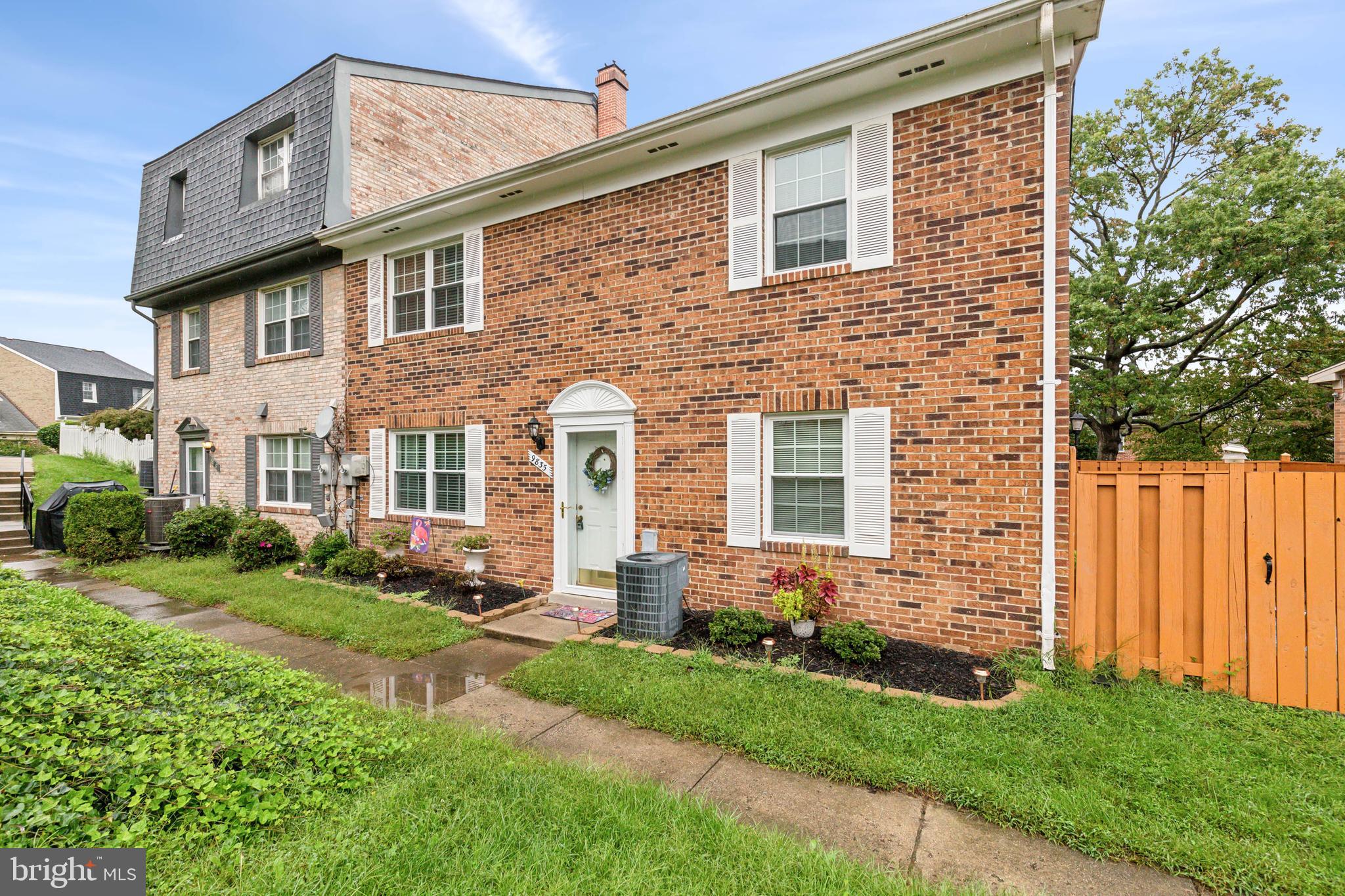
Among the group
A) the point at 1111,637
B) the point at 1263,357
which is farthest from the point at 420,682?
the point at 1263,357

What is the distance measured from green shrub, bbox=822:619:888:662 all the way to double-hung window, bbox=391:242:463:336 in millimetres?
6742

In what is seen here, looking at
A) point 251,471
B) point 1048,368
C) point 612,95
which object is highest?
point 612,95

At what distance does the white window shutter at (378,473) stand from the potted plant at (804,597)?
6.85 m

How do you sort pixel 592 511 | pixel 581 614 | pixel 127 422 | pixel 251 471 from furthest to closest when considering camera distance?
pixel 127 422, pixel 251 471, pixel 592 511, pixel 581 614

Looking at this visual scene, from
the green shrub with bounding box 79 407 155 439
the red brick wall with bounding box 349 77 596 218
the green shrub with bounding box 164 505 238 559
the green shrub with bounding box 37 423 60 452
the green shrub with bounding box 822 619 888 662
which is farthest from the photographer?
the green shrub with bounding box 37 423 60 452

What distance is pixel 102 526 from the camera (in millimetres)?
10219

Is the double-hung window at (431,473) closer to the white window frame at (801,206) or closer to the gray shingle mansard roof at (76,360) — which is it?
the white window frame at (801,206)

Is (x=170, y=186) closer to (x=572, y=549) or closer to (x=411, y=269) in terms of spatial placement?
(x=411, y=269)

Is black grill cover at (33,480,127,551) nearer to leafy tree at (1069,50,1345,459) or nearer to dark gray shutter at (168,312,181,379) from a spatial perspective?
dark gray shutter at (168,312,181,379)

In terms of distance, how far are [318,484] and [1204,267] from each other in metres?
21.0

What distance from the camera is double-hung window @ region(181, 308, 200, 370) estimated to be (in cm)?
1263

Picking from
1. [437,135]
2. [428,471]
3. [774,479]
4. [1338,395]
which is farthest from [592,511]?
[1338,395]

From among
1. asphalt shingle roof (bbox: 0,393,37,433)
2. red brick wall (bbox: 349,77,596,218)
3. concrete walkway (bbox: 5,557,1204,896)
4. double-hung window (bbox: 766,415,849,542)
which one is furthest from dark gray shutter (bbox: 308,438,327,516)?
asphalt shingle roof (bbox: 0,393,37,433)

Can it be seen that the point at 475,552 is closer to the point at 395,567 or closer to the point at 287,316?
the point at 395,567
